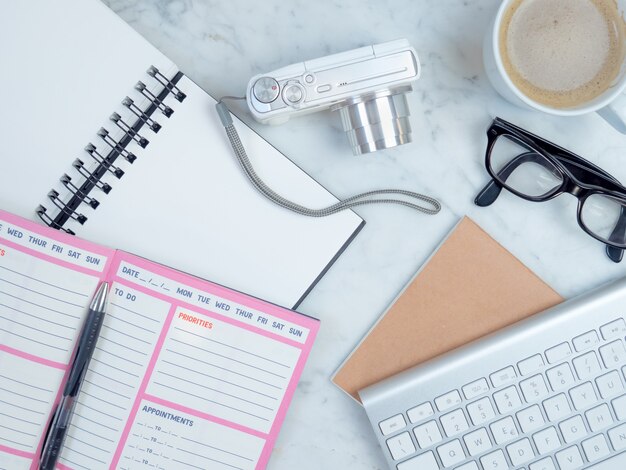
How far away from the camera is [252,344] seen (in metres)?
0.58

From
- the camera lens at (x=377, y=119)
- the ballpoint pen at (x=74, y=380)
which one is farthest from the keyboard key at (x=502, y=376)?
the ballpoint pen at (x=74, y=380)

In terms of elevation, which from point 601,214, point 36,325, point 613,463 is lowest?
point 613,463

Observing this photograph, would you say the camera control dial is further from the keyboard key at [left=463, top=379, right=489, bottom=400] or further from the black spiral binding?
the keyboard key at [left=463, top=379, right=489, bottom=400]

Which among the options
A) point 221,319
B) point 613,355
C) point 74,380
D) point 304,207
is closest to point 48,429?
point 74,380

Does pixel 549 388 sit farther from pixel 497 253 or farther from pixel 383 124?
pixel 383 124

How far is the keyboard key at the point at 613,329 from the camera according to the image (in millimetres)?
575

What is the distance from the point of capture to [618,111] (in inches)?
21.5

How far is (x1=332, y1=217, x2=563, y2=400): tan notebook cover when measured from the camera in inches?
23.5

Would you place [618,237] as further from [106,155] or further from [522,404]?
[106,155]

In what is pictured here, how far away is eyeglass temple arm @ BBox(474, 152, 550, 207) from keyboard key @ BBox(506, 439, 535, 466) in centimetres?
22

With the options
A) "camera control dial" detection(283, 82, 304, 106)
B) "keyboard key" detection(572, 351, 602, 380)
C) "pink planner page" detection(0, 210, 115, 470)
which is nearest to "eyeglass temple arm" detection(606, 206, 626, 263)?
"keyboard key" detection(572, 351, 602, 380)

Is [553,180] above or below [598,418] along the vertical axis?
above

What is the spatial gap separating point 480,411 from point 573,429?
9cm

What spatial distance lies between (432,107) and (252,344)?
28 cm
